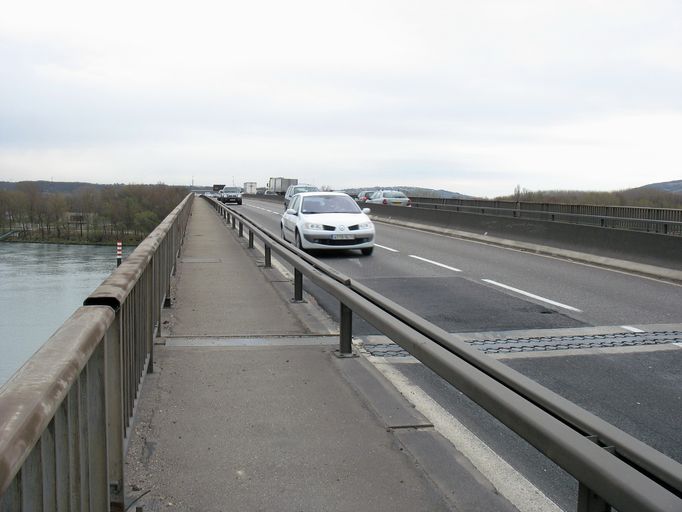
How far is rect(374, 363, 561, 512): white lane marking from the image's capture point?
3652 millimetres

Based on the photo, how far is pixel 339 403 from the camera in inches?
203

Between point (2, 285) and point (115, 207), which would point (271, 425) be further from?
point (115, 207)

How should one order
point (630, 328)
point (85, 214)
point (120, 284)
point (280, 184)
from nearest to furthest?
point (120, 284), point (630, 328), point (280, 184), point (85, 214)

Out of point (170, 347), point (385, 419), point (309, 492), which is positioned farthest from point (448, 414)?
point (170, 347)

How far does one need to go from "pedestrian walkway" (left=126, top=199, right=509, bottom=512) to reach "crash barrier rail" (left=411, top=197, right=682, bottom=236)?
1862 cm

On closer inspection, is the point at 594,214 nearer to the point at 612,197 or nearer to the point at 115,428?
the point at 612,197

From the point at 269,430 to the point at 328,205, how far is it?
1478 centimetres

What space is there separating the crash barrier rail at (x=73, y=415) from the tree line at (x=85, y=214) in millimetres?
140326

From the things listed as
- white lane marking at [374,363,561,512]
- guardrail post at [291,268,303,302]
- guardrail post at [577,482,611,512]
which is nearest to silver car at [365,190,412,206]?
guardrail post at [291,268,303,302]

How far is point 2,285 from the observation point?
77.4 metres

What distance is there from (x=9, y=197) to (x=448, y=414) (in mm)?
170013

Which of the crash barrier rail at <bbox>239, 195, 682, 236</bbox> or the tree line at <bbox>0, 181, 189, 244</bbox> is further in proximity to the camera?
the tree line at <bbox>0, 181, 189, 244</bbox>

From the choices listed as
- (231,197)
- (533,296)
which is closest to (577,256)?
(533,296)

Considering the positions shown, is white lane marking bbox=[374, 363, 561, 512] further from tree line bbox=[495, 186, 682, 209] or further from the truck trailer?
the truck trailer
